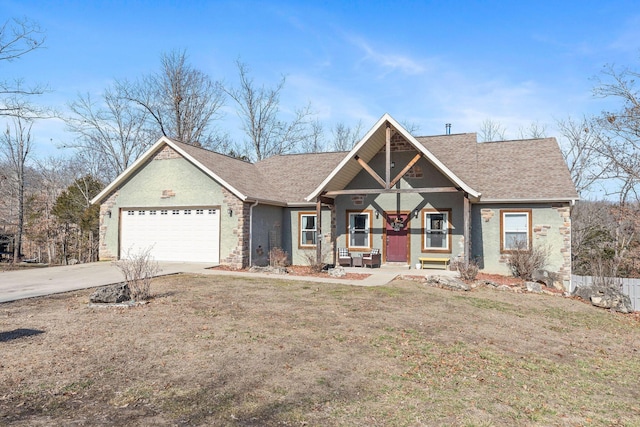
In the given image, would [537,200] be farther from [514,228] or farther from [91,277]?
[91,277]

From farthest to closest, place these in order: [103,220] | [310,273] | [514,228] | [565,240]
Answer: [103,220] < [514,228] < [310,273] < [565,240]

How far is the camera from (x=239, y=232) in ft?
53.8

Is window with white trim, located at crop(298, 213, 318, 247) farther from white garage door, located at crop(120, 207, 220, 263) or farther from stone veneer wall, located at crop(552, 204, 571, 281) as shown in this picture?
stone veneer wall, located at crop(552, 204, 571, 281)

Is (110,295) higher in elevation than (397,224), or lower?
lower

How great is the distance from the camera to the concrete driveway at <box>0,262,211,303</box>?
35.3ft

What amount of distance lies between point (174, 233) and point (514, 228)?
537 inches

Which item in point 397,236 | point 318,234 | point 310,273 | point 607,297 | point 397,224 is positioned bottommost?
point 607,297

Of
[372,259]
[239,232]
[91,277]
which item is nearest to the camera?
[91,277]

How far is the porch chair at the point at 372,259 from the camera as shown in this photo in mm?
17000

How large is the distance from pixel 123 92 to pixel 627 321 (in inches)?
1273

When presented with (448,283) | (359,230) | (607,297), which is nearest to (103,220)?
(359,230)

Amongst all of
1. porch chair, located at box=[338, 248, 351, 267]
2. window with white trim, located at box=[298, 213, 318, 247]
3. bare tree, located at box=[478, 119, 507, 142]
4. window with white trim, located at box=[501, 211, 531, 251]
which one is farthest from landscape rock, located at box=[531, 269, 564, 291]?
bare tree, located at box=[478, 119, 507, 142]

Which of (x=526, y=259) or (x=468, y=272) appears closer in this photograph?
(x=468, y=272)

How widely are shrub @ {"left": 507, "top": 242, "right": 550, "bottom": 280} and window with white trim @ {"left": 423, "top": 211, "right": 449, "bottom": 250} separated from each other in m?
2.47
